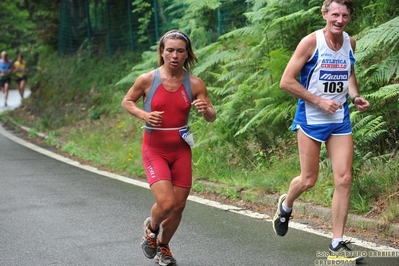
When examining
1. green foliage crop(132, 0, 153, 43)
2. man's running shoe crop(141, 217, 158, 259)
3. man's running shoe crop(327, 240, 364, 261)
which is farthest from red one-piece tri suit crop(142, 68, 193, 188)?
green foliage crop(132, 0, 153, 43)

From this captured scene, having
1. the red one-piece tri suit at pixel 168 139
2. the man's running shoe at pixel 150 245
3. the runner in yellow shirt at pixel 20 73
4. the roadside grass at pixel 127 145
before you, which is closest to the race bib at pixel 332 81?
the red one-piece tri suit at pixel 168 139

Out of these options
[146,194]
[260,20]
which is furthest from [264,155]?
A: [260,20]

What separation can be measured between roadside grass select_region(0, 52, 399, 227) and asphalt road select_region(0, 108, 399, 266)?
2.35 feet

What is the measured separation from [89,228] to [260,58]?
4860mm

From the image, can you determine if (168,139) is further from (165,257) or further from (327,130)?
(327,130)

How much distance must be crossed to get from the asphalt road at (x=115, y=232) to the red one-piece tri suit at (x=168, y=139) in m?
0.84

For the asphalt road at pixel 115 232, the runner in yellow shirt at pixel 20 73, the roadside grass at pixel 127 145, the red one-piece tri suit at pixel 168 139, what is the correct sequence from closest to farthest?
the red one-piece tri suit at pixel 168 139 → the asphalt road at pixel 115 232 → the roadside grass at pixel 127 145 → the runner in yellow shirt at pixel 20 73

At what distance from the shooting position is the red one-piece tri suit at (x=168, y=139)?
632cm

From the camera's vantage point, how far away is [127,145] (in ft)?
47.3

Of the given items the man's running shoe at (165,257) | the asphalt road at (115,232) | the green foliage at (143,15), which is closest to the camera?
the man's running shoe at (165,257)

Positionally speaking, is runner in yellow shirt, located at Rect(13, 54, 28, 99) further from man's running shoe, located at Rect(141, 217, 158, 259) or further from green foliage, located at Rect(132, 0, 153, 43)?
man's running shoe, located at Rect(141, 217, 158, 259)

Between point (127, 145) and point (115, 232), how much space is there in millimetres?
6485

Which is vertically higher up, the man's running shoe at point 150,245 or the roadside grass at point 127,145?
the man's running shoe at point 150,245

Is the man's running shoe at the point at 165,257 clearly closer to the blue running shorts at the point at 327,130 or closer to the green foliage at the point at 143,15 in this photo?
the blue running shorts at the point at 327,130
